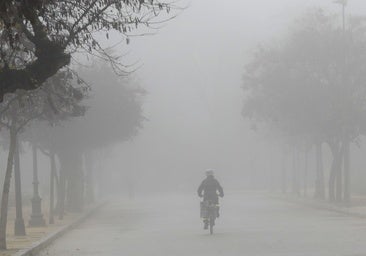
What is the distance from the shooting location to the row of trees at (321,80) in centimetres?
4359

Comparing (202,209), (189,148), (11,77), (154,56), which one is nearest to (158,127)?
(189,148)

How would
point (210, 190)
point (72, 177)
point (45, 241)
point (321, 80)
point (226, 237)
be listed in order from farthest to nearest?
point (321, 80)
point (72, 177)
point (210, 190)
point (226, 237)
point (45, 241)

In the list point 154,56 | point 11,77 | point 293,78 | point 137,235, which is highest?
point 154,56

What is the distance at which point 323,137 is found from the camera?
161 feet

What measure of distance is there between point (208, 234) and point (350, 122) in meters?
18.5

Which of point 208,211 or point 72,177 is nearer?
point 208,211

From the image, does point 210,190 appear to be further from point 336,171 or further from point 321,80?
point 336,171

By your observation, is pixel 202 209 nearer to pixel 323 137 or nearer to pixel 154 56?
pixel 323 137

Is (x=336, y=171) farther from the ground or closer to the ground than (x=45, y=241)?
farther from the ground

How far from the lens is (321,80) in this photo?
152 feet

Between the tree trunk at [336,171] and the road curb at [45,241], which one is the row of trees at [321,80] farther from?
the road curb at [45,241]

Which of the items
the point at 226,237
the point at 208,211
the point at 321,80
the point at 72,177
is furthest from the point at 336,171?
the point at 226,237

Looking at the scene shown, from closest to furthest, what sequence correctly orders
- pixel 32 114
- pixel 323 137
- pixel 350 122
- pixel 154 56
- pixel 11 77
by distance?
pixel 11 77 → pixel 32 114 → pixel 350 122 → pixel 323 137 → pixel 154 56

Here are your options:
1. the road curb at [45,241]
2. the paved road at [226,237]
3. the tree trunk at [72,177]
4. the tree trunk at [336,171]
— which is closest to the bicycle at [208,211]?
the paved road at [226,237]
